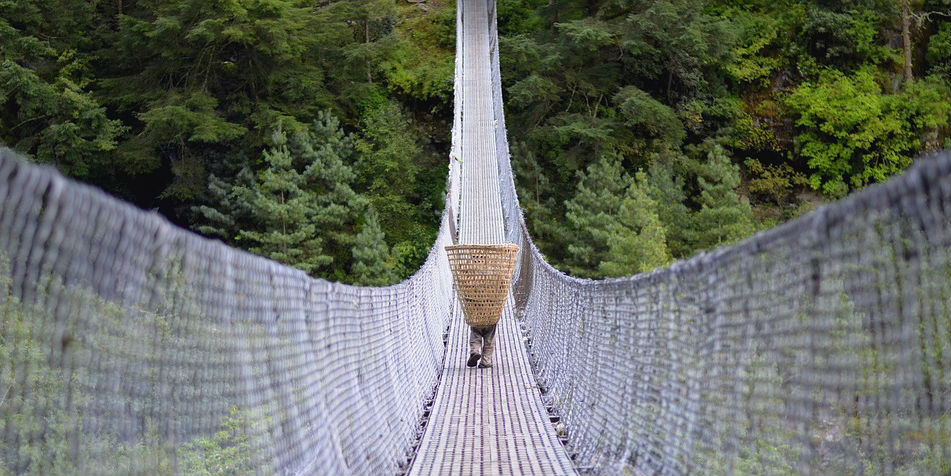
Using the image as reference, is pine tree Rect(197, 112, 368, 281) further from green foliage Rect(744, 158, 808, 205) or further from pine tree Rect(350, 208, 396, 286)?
green foliage Rect(744, 158, 808, 205)

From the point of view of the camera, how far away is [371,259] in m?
13.0

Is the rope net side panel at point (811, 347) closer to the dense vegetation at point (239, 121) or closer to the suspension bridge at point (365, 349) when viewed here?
the suspension bridge at point (365, 349)

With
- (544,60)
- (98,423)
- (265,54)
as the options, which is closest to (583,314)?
(98,423)

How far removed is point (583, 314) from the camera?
372cm

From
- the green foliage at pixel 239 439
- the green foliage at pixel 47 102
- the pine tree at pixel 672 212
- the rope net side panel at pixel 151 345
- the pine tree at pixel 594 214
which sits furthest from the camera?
the green foliage at pixel 47 102

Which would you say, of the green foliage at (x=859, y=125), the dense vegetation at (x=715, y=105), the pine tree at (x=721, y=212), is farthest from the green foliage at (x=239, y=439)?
the green foliage at (x=859, y=125)

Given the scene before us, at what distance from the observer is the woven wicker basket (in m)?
4.93

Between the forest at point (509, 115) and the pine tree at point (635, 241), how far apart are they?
200 millimetres

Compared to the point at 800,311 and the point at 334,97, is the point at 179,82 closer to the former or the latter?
the point at 334,97

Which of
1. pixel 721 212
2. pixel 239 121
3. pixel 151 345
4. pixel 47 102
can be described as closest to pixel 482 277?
pixel 151 345

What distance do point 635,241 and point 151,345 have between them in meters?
10.1

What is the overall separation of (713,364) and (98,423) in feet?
3.78

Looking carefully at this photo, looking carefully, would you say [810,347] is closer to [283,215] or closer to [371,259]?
[371,259]

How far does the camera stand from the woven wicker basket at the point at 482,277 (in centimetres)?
493
